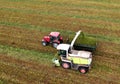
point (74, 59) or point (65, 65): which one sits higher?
point (74, 59)

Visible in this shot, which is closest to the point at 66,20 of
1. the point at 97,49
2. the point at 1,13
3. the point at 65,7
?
the point at 65,7

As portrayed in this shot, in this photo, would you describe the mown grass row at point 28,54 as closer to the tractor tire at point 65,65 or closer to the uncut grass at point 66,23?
the tractor tire at point 65,65

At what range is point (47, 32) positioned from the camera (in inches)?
742

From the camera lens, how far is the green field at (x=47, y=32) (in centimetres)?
1355

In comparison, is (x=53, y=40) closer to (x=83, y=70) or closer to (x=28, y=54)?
(x=28, y=54)

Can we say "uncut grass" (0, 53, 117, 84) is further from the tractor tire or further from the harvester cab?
the harvester cab

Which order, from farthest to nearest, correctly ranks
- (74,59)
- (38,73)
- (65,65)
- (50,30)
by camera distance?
(50,30) → (65,65) → (38,73) → (74,59)

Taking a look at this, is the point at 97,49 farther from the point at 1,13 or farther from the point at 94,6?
the point at 1,13

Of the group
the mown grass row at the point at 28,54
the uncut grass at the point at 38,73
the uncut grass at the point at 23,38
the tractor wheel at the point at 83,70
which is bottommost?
the uncut grass at the point at 38,73

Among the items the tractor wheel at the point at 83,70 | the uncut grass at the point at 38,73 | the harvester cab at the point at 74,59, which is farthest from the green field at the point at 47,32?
the harvester cab at the point at 74,59

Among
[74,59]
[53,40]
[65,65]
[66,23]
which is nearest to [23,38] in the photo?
[53,40]

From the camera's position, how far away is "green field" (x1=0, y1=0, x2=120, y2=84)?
13555 mm

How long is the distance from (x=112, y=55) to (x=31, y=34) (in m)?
7.16

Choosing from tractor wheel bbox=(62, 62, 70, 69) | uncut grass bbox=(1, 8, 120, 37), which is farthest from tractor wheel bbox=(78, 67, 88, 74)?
uncut grass bbox=(1, 8, 120, 37)
